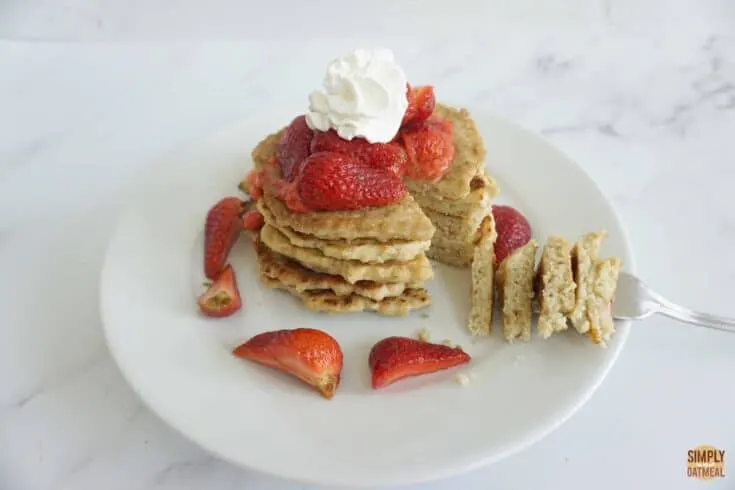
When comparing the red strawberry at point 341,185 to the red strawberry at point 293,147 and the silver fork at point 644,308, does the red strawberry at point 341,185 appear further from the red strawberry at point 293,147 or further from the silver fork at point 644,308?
the silver fork at point 644,308

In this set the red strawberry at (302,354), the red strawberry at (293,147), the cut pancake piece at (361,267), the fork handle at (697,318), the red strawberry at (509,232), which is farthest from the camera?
the red strawberry at (509,232)

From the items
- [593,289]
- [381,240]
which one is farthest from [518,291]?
[381,240]

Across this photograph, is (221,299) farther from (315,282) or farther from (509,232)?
(509,232)

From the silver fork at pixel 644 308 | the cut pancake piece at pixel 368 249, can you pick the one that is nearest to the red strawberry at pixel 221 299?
the cut pancake piece at pixel 368 249

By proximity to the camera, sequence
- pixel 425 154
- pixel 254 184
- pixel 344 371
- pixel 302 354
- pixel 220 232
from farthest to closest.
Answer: pixel 254 184, pixel 220 232, pixel 425 154, pixel 344 371, pixel 302 354

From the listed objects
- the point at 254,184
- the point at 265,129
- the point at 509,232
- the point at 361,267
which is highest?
the point at 265,129

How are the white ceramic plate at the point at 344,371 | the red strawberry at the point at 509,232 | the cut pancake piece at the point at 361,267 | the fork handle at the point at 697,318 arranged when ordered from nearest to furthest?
the white ceramic plate at the point at 344,371 → the fork handle at the point at 697,318 → the cut pancake piece at the point at 361,267 → the red strawberry at the point at 509,232
